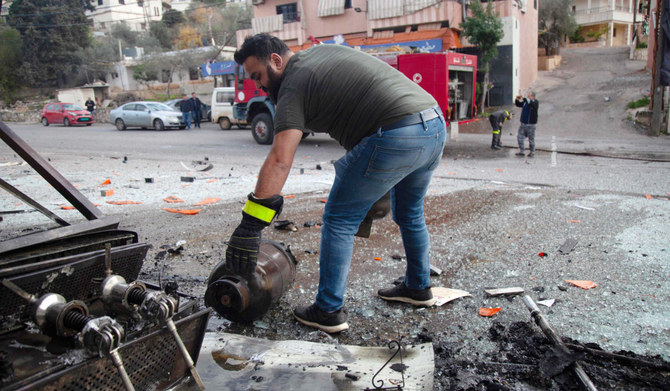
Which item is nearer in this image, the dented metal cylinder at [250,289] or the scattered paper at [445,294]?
the dented metal cylinder at [250,289]

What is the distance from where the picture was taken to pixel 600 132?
1559 centimetres

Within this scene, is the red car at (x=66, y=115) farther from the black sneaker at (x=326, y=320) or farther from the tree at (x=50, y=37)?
the black sneaker at (x=326, y=320)

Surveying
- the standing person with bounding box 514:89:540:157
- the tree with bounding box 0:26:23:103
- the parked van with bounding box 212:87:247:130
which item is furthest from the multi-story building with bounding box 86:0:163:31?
the standing person with bounding box 514:89:540:157

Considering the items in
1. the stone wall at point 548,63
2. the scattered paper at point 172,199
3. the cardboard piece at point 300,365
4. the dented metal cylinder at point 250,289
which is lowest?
the cardboard piece at point 300,365

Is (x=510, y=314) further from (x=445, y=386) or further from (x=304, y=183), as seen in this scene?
(x=304, y=183)

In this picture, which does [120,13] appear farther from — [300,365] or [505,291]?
[300,365]

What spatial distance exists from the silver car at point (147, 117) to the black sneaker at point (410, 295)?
1929cm

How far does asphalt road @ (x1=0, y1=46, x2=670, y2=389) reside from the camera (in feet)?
9.33

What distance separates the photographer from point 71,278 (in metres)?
1.94

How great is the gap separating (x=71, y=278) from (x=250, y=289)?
0.98 meters

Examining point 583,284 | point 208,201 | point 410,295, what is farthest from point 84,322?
point 208,201

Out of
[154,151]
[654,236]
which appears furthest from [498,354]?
[154,151]

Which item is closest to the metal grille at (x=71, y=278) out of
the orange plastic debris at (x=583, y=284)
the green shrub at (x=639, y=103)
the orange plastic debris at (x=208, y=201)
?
the orange plastic debris at (x=583, y=284)

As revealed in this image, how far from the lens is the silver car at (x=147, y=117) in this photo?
2062 centimetres
